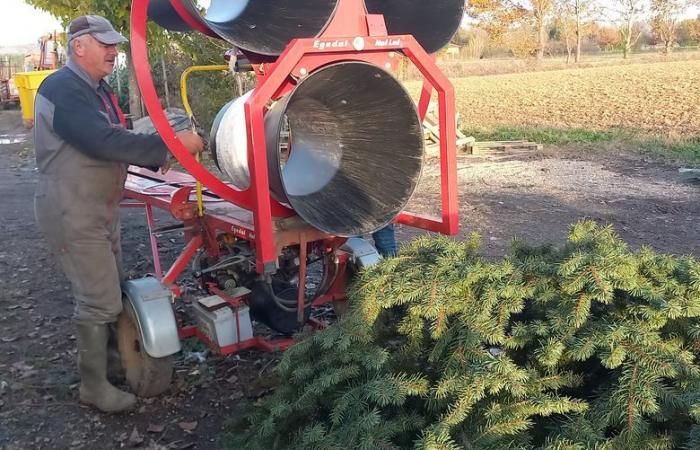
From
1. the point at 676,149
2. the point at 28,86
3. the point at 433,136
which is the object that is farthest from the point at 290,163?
the point at 28,86

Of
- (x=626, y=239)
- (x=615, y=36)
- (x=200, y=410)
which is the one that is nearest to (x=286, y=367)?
(x=200, y=410)

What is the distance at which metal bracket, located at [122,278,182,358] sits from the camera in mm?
3180

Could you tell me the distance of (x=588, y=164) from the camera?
32.4ft

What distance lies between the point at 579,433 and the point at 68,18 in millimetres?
9773

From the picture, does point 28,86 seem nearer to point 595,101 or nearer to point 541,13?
point 595,101

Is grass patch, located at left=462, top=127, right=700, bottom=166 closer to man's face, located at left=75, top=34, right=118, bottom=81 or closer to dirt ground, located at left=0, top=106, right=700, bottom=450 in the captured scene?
dirt ground, located at left=0, top=106, right=700, bottom=450

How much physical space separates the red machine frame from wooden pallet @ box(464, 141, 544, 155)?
792 centimetres

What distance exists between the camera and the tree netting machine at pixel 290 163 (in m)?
2.88

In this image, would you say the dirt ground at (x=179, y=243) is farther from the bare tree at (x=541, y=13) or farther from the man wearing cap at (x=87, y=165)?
the bare tree at (x=541, y=13)

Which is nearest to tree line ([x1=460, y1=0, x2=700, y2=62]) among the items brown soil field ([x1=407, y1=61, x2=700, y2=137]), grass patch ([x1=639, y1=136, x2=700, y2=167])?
brown soil field ([x1=407, y1=61, x2=700, y2=137])

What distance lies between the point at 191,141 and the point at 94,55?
63 cm

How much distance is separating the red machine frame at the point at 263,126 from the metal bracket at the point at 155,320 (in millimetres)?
205

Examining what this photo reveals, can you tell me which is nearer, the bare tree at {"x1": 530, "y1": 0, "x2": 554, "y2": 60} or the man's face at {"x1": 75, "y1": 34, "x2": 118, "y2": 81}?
the man's face at {"x1": 75, "y1": 34, "x2": 118, "y2": 81}

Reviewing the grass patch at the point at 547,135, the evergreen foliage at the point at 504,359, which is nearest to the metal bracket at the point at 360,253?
the evergreen foliage at the point at 504,359
